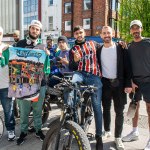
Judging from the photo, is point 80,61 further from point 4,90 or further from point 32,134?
point 32,134

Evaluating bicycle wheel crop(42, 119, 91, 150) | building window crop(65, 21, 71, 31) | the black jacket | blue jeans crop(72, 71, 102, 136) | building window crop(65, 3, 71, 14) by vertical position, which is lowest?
bicycle wheel crop(42, 119, 91, 150)

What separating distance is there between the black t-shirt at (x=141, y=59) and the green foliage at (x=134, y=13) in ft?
64.2

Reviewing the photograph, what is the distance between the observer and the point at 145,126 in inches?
207

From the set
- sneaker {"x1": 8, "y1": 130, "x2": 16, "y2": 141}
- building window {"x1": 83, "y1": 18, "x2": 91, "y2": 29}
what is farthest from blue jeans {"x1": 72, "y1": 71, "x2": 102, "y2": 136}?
building window {"x1": 83, "y1": 18, "x2": 91, "y2": 29}

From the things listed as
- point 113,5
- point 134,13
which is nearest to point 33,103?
point 134,13

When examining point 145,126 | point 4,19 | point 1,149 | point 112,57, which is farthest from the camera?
point 4,19

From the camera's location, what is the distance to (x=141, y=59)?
12.7 feet

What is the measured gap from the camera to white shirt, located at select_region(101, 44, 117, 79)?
3.86 meters

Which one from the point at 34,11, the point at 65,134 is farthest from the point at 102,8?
the point at 65,134

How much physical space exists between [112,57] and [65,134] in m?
1.36

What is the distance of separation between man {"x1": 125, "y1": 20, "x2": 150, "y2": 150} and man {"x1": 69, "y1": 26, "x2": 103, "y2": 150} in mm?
555

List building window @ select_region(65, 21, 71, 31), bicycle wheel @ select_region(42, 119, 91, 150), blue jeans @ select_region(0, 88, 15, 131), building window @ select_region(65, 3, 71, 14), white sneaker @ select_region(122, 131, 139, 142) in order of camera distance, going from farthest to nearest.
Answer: building window @ select_region(65, 3, 71, 14), building window @ select_region(65, 21, 71, 31), white sneaker @ select_region(122, 131, 139, 142), blue jeans @ select_region(0, 88, 15, 131), bicycle wheel @ select_region(42, 119, 91, 150)

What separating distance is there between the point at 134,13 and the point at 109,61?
20859 mm

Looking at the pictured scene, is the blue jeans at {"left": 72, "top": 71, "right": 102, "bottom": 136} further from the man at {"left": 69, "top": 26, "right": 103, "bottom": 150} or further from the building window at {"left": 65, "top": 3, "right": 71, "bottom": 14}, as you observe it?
the building window at {"left": 65, "top": 3, "right": 71, "bottom": 14}
